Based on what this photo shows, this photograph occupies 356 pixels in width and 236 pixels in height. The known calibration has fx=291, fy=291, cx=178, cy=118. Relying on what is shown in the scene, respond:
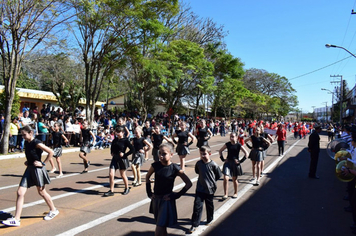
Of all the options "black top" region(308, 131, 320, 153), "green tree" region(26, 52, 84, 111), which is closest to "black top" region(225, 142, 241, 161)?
"black top" region(308, 131, 320, 153)

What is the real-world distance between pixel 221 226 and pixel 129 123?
16.3 metres

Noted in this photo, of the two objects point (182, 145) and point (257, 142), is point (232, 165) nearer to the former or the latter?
point (257, 142)

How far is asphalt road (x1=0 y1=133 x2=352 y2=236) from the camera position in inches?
199

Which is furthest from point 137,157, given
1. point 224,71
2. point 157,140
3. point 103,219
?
point 224,71

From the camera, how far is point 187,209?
20.3ft

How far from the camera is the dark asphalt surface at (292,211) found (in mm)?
5168

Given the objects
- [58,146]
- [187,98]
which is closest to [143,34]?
[58,146]

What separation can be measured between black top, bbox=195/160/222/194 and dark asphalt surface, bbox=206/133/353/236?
2.34ft

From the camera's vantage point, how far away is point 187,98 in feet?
127

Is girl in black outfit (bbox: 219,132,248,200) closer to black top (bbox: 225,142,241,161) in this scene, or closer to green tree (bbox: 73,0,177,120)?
black top (bbox: 225,142,241,161)

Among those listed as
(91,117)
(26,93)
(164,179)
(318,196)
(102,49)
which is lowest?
(318,196)

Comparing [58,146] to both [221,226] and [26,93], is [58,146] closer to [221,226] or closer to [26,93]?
[221,226]

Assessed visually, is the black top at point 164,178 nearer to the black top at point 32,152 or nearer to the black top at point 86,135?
the black top at point 32,152

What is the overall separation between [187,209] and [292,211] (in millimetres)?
2248
